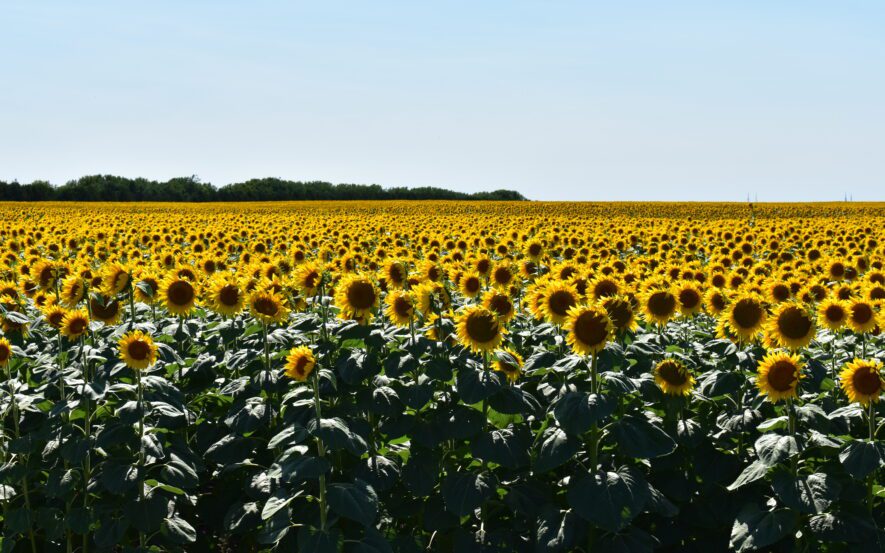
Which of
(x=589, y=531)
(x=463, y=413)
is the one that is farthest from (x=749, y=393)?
(x=463, y=413)

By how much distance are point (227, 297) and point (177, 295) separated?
1.55 feet

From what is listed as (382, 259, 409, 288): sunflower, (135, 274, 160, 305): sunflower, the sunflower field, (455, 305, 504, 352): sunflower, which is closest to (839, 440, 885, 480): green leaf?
the sunflower field

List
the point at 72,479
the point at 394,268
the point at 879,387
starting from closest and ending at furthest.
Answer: the point at 879,387, the point at 72,479, the point at 394,268

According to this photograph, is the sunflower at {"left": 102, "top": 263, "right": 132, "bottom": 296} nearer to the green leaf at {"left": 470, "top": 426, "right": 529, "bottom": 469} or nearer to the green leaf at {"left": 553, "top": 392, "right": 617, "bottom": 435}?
the green leaf at {"left": 470, "top": 426, "right": 529, "bottom": 469}

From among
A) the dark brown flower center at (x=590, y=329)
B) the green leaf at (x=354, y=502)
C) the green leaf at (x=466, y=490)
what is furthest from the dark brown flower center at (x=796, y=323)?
the green leaf at (x=354, y=502)

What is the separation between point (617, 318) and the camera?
5379 mm

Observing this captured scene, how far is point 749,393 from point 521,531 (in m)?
1.86

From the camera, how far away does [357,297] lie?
5.81 meters

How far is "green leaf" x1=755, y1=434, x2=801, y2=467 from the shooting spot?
464 centimetres

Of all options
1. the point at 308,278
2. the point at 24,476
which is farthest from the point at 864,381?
the point at 24,476

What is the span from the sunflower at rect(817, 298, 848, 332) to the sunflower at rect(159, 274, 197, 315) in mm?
5070

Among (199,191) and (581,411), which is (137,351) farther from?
(199,191)

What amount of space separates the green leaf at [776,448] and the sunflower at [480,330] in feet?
5.48

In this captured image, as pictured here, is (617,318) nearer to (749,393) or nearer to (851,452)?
(749,393)
